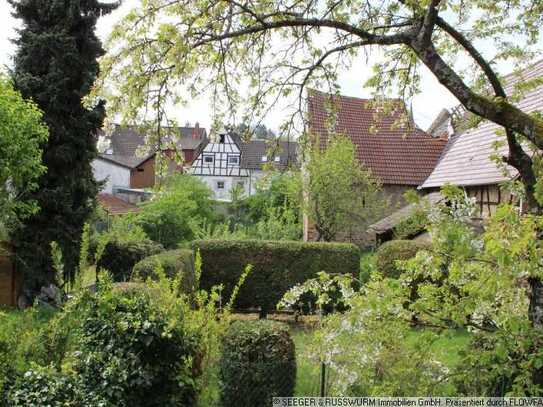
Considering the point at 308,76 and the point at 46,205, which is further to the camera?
the point at 46,205

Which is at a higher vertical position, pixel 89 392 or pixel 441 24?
pixel 441 24

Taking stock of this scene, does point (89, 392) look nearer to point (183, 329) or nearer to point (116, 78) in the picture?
point (183, 329)

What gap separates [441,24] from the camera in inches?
151

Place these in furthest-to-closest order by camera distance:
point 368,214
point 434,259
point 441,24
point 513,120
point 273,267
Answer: point 368,214 → point 273,267 → point 441,24 → point 513,120 → point 434,259

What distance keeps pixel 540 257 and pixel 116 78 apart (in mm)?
3081

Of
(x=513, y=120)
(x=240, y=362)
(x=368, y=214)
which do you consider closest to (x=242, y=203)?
(x=368, y=214)

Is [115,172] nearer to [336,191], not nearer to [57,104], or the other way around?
[336,191]

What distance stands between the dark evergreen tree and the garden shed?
26 centimetres

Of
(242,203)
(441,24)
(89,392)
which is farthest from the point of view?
(242,203)

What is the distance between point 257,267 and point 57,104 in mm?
6416

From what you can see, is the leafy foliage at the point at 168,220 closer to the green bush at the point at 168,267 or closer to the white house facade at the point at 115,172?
the green bush at the point at 168,267

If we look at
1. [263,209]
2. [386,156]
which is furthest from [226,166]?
[386,156]

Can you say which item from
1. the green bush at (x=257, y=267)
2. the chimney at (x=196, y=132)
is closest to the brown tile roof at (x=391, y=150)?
the green bush at (x=257, y=267)

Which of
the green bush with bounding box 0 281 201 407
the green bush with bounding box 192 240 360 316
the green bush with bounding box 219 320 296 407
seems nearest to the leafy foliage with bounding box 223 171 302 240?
the green bush with bounding box 192 240 360 316
